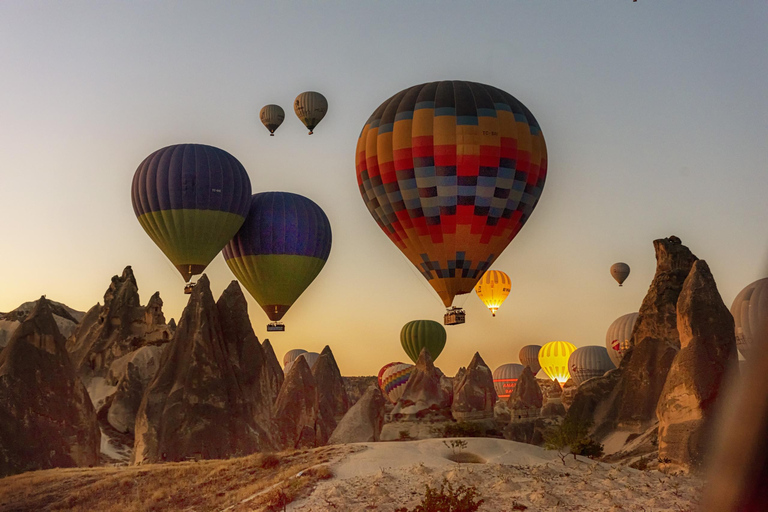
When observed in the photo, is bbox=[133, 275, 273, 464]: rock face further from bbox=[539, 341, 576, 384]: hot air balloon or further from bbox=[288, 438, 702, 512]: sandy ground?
bbox=[539, 341, 576, 384]: hot air balloon

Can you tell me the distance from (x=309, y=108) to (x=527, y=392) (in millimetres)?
33309

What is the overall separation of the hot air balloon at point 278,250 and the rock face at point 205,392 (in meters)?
9.20

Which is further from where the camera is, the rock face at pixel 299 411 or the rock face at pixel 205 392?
the rock face at pixel 299 411

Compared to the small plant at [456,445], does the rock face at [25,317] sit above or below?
above

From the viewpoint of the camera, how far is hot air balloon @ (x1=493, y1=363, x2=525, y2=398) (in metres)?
99.8

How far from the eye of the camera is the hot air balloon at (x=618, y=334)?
6856 cm

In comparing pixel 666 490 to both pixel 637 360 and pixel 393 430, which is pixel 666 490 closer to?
pixel 637 360

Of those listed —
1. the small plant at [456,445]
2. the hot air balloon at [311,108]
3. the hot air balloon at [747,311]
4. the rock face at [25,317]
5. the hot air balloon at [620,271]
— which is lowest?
the small plant at [456,445]

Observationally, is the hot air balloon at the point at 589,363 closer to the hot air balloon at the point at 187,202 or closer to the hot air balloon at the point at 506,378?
the hot air balloon at the point at 506,378

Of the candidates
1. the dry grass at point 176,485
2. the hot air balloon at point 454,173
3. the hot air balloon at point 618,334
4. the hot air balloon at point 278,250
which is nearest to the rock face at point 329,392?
the hot air balloon at point 278,250

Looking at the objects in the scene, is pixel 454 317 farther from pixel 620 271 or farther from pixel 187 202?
pixel 620 271

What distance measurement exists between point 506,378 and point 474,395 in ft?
121

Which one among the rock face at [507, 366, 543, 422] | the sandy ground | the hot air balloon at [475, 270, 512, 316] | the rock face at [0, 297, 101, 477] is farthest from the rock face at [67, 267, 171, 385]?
the sandy ground

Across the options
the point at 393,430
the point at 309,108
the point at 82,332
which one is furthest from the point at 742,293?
the point at 82,332
